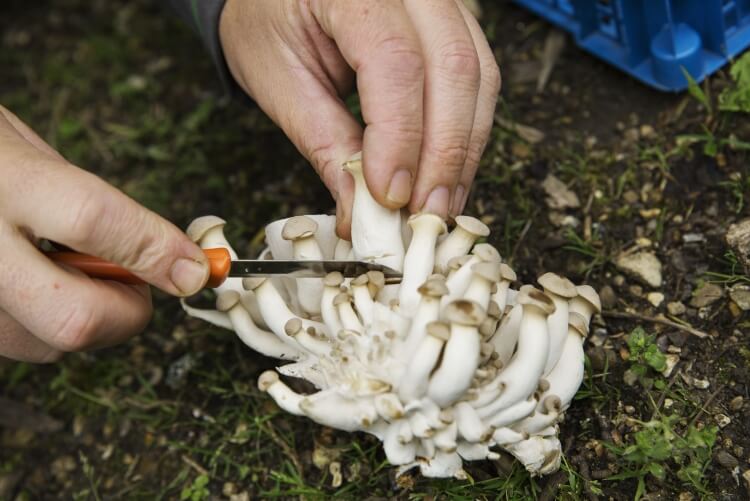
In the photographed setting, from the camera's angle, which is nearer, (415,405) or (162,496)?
(415,405)

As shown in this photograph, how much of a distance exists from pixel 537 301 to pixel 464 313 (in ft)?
0.68

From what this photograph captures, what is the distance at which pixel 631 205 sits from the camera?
254 centimetres

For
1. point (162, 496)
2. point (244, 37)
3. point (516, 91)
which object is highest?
point (244, 37)

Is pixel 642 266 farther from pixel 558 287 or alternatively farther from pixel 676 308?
pixel 558 287

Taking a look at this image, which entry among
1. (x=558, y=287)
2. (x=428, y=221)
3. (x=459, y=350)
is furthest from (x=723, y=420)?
(x=428, y=221)

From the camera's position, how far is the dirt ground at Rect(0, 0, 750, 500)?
2.03m

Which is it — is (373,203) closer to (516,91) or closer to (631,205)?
(631,205)

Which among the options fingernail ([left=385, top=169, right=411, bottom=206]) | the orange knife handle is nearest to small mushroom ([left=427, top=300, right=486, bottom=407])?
fingernail ([left=385, top=169, right=411, bottom=206])

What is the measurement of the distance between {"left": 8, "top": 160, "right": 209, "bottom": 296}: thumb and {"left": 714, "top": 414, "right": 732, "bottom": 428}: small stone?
1.40 m

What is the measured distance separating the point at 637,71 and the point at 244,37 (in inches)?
56.5

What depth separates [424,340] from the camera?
1.68m

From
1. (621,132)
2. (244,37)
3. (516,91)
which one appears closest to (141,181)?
(244,37)

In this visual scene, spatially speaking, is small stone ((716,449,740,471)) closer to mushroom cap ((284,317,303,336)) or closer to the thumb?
mushroom cap ((284,317,303,336))

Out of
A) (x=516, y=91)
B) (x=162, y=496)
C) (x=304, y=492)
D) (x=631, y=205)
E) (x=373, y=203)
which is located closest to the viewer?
(x=373, y=203)
